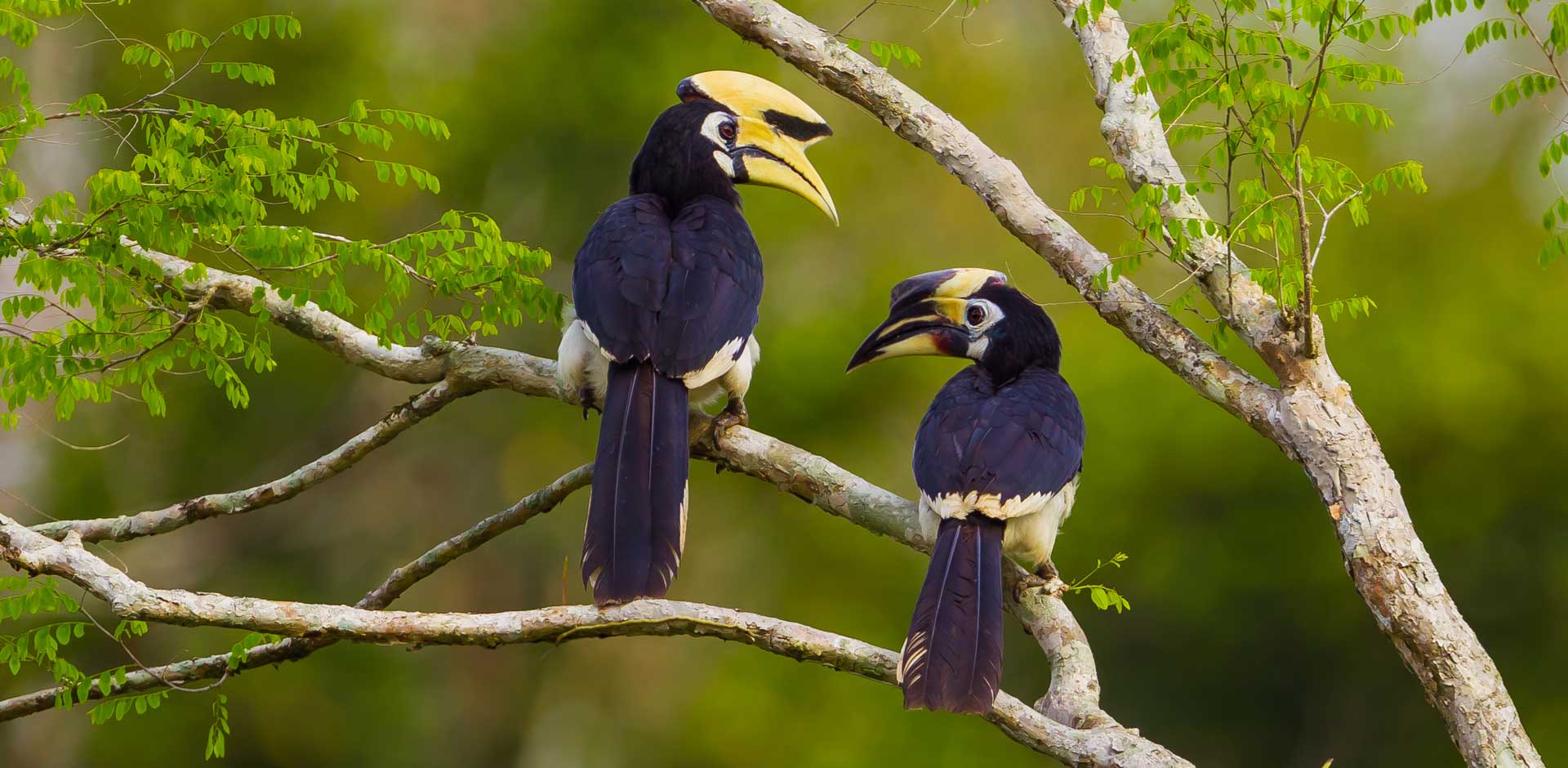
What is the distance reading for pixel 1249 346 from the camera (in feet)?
11.6

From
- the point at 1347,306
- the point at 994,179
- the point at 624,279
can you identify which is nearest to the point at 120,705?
the point at 624,279

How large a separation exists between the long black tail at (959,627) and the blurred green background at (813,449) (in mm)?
5258

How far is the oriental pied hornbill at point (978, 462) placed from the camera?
318 cm

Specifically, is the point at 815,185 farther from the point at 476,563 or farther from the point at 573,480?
the point at 476,563

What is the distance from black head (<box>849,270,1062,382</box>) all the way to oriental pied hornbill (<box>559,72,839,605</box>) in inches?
13.4

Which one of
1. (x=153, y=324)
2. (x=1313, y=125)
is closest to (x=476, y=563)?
(x=1313, y=125)

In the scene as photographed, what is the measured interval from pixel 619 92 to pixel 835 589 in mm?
4115

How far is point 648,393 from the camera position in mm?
3631

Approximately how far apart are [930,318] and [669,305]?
90 centimetres

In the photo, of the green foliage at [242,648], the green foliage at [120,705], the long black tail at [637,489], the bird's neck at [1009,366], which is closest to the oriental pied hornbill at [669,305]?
the long black tail at [637,489]

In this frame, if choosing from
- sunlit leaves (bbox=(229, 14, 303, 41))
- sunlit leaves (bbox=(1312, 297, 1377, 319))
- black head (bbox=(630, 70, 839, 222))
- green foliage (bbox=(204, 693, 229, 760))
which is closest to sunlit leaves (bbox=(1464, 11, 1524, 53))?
sunlit leaves (bbox=(1312, 297, 1377, 319))

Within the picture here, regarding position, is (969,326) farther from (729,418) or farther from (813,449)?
(813,449)

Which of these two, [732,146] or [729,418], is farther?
[732,146]

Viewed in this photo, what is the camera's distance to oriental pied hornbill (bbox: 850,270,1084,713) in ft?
10.4
